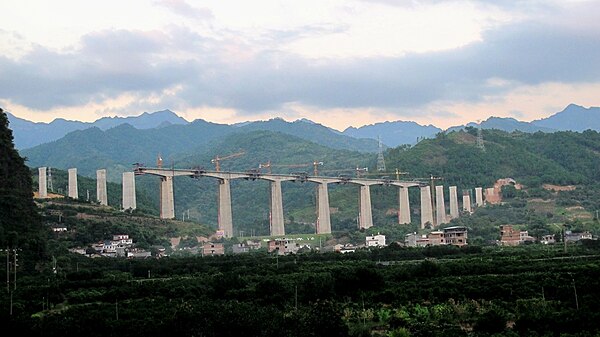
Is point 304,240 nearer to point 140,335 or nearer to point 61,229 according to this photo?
point 61,229

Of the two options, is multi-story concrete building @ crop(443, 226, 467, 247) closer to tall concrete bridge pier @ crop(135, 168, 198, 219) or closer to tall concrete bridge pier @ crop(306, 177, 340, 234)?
tall concrete bridge pier @ crop(306, 177, 340, 234)

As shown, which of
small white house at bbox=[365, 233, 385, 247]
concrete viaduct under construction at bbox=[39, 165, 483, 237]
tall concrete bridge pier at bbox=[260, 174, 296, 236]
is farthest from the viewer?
tall concrete bridge pier at bbox=[260, 174, 296, 236]

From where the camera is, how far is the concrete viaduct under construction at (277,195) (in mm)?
89688

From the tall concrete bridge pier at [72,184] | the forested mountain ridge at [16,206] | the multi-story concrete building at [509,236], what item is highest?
the tall concrete bridge pier at [72,184]

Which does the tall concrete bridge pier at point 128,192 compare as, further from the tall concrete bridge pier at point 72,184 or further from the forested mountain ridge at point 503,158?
the forested mountain ridge at point 503,158

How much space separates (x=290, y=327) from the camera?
23.9m

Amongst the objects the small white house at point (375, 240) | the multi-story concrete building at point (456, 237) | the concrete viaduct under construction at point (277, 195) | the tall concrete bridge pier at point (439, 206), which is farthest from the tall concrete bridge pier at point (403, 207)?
the multi-story concrete building at point (456, 237)

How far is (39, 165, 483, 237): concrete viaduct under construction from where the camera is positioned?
3531 inches

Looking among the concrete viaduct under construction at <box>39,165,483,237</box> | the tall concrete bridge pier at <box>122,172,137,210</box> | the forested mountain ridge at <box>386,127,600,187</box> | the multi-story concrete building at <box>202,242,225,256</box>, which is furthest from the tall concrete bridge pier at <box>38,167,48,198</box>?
the forested mountain ridge at <box>386,127,600,187</box>

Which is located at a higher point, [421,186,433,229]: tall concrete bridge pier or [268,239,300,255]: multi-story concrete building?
[421,186,433,229]: tall concrete bridge pier

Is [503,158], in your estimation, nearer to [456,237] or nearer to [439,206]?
[439,206]

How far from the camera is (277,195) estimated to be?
101875 mm

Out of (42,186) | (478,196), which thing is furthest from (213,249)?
(478,196)

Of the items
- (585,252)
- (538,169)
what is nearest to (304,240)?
(585,252)
